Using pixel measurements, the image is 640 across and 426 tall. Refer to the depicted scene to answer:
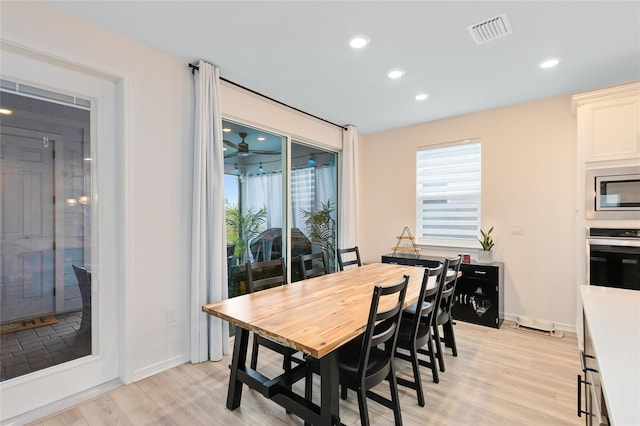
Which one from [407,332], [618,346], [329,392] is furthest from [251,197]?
[618,346]

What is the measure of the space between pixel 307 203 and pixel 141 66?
2.66 meters

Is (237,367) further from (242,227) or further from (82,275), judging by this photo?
(242,227)

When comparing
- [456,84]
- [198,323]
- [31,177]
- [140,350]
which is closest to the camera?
[31,177]

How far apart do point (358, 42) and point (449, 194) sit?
9.15 ft

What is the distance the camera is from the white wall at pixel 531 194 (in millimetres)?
3564

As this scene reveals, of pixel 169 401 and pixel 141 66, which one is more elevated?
pixel 141 66

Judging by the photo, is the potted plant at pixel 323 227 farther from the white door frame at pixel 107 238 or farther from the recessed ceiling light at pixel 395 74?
the white door frame at pixel 107 238

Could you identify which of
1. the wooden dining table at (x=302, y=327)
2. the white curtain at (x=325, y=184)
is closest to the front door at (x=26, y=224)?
the wooden dining table at (x=302, y=327)

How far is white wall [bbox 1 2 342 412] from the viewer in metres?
2.34

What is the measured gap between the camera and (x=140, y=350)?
252 cm

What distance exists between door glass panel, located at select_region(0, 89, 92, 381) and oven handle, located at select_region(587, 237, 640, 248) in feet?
14.8

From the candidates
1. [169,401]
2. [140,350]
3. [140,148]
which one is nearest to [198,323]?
[140,350]

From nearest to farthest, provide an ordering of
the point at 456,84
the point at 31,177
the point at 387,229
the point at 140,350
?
the point at 31,177 < the point at 140,350 < the point at 456,84 < the point at 387,229

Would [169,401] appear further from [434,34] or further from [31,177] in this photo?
[434,34]
